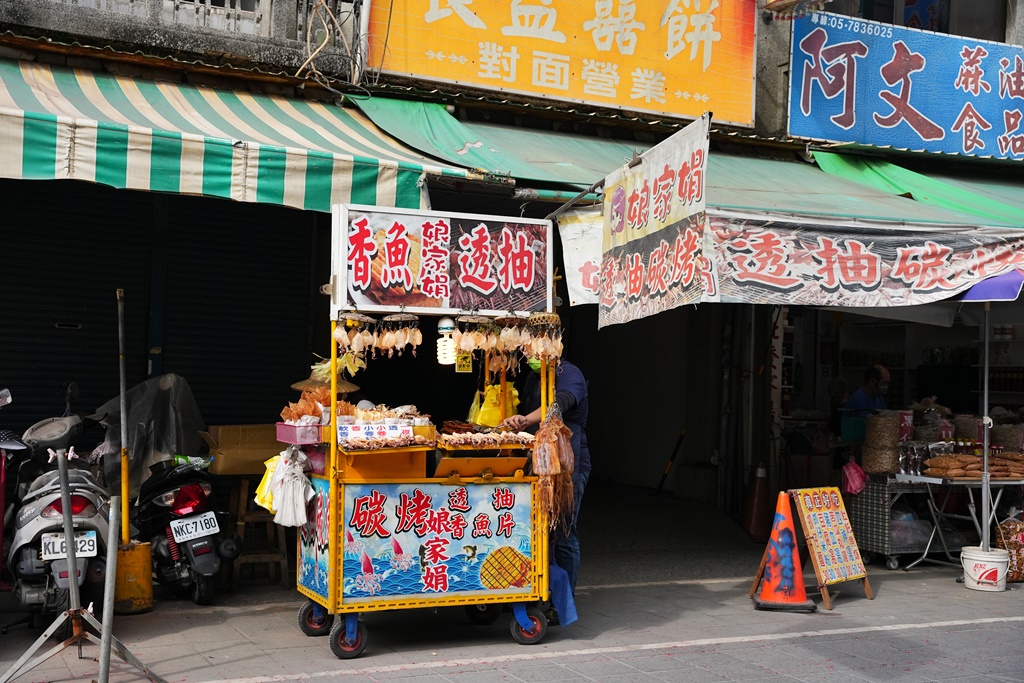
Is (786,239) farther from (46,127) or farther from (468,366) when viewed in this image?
(46,127)

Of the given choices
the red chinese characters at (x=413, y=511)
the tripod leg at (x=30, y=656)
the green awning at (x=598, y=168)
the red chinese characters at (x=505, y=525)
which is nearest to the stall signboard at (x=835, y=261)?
the green awning at (x=598, y=168)

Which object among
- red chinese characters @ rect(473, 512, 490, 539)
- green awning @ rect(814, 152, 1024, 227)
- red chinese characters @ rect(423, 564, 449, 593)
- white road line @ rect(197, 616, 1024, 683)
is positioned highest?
green awning @ rect(814, 152, 1024, 227)

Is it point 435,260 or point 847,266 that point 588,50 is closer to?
point 847,266

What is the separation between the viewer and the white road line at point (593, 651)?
18.6ft

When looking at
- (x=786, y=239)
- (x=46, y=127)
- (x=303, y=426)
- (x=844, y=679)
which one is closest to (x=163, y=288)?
(x=46, y=127)

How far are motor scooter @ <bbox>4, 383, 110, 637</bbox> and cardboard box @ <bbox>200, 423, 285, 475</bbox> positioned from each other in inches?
45.5

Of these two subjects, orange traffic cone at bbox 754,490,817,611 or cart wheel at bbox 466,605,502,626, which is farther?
orange traffic cone at bbox 754,490,817,611

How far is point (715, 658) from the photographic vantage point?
A: 249 inches

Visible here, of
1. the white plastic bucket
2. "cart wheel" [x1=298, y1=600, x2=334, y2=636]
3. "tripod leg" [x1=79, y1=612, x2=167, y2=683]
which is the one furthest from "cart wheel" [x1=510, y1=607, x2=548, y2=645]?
the white plastic bucket

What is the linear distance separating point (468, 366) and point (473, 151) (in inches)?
97.8

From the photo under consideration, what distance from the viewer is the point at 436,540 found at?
629 cm

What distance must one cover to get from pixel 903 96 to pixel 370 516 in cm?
829

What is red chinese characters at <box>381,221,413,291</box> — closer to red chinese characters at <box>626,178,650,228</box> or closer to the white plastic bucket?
red chinese characters at <box>626,178,650,228</box>

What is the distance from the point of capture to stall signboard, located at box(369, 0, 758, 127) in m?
9.14
